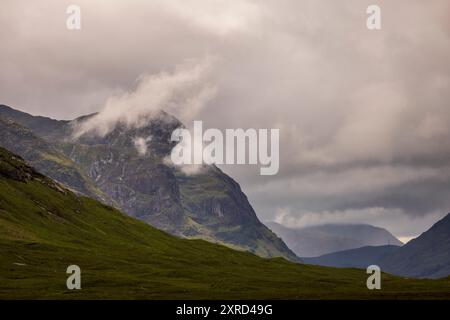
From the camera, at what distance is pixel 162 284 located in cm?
19200
